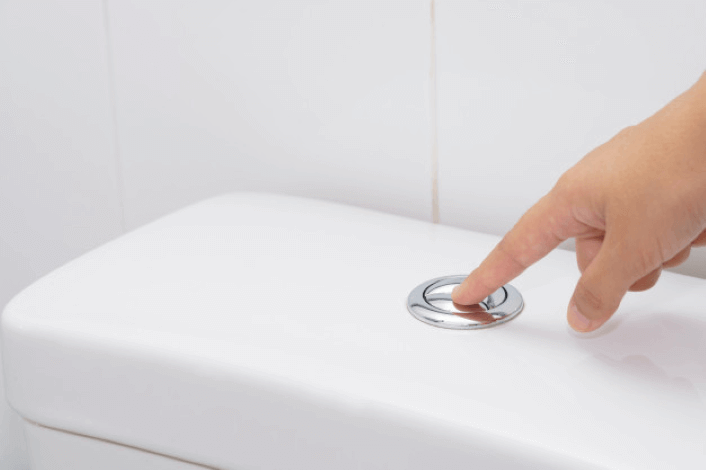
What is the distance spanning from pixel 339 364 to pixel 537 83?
222 mm

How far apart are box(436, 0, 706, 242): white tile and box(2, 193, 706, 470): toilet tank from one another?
52 mm

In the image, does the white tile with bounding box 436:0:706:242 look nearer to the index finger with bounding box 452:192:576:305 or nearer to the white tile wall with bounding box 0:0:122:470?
the index finger with bounding box 452:192:576:305

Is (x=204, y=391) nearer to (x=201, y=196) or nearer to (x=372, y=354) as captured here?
(x=372, y=354)

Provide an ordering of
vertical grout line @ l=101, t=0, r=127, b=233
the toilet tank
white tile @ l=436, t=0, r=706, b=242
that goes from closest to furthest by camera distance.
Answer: the toilet tank → white tile @ l=436, t=0, r=706, b=242 → vertical grout line @ l=101, t=0, r=127, b=233

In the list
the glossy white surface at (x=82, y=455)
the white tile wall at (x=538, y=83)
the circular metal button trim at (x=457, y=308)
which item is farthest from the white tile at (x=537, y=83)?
the glossy white surface at (x=82, y=455)

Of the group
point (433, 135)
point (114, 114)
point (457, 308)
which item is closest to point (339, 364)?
point (457, 308)

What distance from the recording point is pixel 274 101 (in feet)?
1.98

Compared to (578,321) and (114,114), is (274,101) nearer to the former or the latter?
(114,114)

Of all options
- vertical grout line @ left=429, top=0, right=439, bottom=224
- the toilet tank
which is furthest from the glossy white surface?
vertical grout line @ left=429, top=0, right=439, bottom=224

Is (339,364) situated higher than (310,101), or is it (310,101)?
(310,101)

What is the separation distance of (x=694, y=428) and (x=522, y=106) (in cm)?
24

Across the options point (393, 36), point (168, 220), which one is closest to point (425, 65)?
point (393, 36)

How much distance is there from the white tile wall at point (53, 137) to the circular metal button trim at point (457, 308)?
0.33 m

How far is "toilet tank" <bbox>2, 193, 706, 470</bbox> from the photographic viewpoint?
13.9 inches
